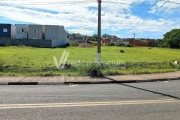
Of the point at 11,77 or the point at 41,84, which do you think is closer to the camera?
the point at 41,84

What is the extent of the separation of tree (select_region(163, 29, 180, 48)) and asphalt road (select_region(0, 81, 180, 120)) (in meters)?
77.0

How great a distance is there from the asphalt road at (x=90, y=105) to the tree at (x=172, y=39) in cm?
7697

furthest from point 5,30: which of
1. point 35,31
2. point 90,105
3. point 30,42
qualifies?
point 90,105

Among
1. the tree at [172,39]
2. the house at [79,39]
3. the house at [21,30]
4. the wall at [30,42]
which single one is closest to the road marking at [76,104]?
the wall at [30,42]

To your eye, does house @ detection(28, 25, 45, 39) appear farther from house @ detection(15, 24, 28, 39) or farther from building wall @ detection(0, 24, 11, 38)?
building wall @ detection(0, 24, 11, 38)

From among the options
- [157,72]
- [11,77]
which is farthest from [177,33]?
[11,77]

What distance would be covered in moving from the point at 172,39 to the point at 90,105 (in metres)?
80.7

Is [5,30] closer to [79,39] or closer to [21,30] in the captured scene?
[21,30]

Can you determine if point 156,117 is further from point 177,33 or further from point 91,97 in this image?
point 177,33

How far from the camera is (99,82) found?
10.3 meters

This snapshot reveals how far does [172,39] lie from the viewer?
8062 cm

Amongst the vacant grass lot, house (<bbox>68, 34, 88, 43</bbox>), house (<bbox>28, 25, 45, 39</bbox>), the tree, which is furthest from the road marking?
house (<bbox>68, 34, 88, 43</bbox>)

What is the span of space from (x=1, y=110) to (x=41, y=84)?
4.30 meters

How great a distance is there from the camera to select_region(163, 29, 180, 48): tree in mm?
79375
